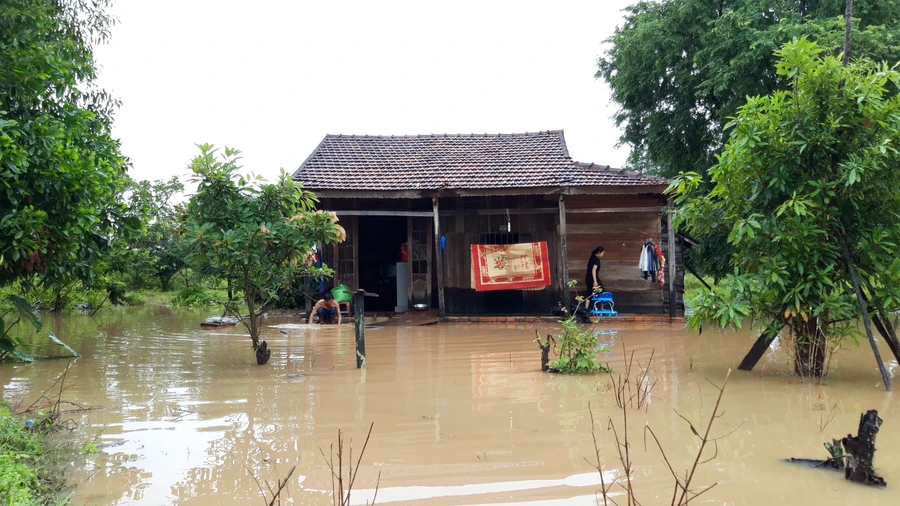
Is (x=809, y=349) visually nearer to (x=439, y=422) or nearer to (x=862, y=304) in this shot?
(x=862, y=304)

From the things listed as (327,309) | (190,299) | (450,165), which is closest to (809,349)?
(327,309)

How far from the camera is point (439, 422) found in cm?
556

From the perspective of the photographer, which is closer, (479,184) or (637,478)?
(637,478)

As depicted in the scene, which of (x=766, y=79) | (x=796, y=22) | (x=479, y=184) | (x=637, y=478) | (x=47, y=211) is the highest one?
(x=796, y=22)

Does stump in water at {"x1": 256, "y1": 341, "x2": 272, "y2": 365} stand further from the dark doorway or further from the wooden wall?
the dark doorway

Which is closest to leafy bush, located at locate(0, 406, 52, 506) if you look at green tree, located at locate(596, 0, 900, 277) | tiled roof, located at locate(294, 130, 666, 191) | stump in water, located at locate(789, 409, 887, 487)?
stump in water, located at locate(789, 409, 887, 487)

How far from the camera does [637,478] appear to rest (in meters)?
4.18

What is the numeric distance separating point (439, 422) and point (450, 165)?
9744 millimetres

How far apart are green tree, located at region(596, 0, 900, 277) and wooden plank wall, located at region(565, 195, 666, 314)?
3634 mm

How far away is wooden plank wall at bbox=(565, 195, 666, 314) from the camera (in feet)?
45.8

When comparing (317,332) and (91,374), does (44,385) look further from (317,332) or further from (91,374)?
(317,332)

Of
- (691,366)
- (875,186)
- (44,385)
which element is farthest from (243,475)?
(875,186)

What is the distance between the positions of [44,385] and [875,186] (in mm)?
9032

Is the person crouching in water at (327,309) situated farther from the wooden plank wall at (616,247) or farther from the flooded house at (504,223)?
the wooden plank wall at (616,247)
